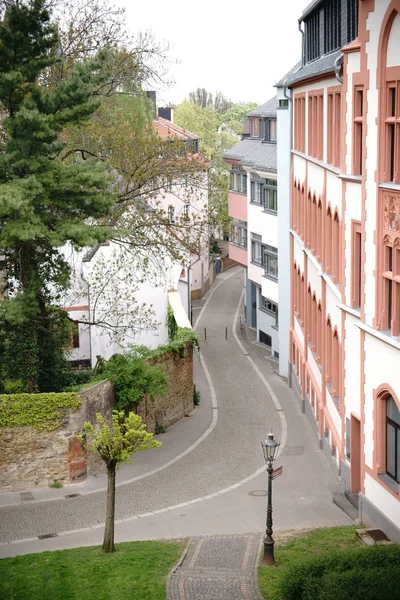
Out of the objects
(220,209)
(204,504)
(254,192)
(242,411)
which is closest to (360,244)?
(204,504)

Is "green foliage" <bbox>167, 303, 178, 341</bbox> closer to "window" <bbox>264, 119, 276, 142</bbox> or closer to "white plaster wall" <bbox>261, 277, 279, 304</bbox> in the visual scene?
"white plaster wall" <bbox>261, 277, 279, 304</bbox>

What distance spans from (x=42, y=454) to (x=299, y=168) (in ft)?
50.4

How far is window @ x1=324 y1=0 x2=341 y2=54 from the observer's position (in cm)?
2881

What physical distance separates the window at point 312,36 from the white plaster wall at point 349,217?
1201cm

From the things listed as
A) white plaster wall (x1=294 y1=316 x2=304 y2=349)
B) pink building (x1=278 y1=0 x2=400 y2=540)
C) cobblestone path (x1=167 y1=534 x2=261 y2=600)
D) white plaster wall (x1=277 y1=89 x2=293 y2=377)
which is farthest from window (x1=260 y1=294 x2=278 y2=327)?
cobblestone path (x1=167 y1=534 x2=261 y2=600)

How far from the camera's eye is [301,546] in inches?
815

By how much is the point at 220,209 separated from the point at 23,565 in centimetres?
1711

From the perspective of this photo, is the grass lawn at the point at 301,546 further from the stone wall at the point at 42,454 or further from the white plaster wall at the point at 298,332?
the white plaster wall at the point at 298,332

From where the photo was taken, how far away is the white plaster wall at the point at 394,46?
18.6 meters

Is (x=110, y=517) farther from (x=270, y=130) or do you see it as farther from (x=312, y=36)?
(x=270, y=130)

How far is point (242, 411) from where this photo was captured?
36.2 meters

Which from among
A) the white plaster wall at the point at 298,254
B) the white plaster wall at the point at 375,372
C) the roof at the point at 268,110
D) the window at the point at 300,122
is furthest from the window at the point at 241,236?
the white plaster wall at the point at 375,372

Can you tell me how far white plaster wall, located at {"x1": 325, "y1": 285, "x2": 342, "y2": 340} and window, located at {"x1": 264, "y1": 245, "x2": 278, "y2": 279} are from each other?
1478 centimetres

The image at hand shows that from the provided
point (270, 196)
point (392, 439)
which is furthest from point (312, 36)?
point (392, 439)
